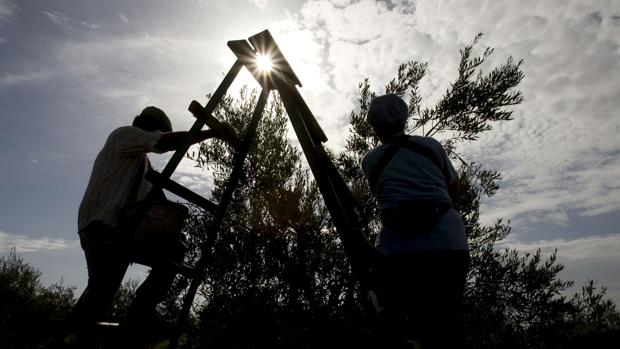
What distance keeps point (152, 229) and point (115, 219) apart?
24.7 inches

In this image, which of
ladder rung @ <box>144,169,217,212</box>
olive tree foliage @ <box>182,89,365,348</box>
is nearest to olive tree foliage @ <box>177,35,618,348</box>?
olive tree foliage @ <box>182,89,365,348</box>

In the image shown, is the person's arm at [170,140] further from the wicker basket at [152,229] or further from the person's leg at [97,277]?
the person's leg at [97,277]

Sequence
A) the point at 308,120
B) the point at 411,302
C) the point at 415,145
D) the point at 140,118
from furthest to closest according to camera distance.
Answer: the point at 140,118
the point at 308,120
the point at 415,145
the point at 411,302

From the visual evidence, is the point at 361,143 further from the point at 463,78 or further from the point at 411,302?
the point at 411,302

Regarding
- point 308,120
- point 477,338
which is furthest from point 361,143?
point 308,120

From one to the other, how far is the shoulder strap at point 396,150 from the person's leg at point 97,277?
6.12 feet

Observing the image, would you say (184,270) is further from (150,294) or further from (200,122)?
(200,122)

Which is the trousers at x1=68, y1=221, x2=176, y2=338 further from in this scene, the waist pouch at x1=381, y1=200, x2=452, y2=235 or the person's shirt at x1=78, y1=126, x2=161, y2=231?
the waist pouch at x1=381, y1=200, x2=452, y2=235

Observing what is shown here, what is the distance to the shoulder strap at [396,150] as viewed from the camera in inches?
95.3

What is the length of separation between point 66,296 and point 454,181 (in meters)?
24.8

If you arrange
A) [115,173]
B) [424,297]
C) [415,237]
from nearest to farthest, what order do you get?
1. [424,297]
2. [415,237]
3. [115,173]

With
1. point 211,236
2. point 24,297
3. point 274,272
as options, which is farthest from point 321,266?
point 24,297

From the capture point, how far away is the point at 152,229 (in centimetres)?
264

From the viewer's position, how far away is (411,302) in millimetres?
2066
